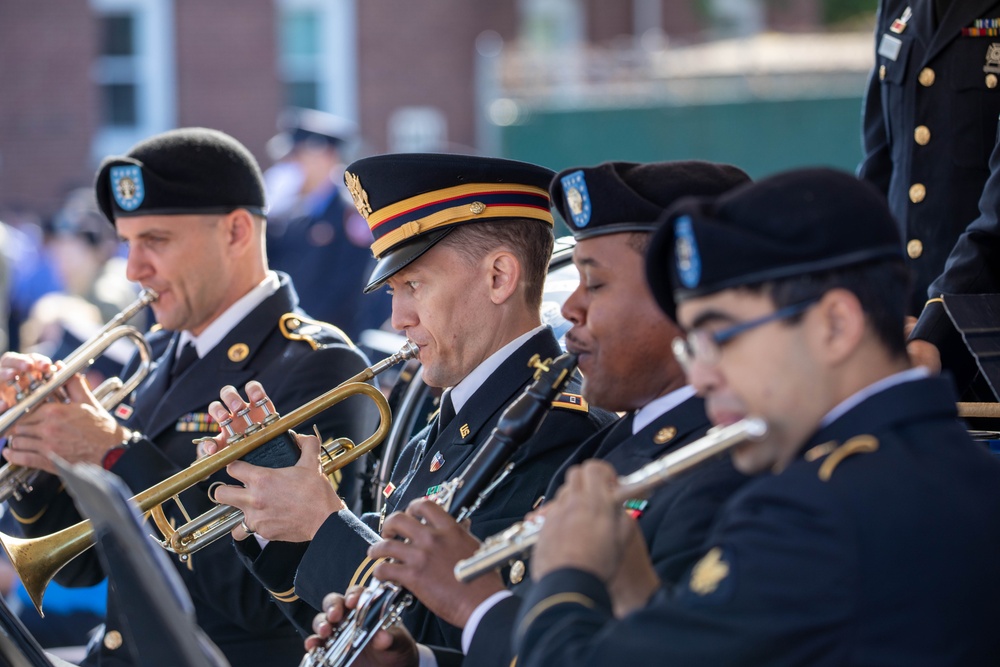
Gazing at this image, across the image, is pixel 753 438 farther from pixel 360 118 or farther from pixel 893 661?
pixel 360 118

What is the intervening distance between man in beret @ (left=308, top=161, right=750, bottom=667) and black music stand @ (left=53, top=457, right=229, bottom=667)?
1.53 ft

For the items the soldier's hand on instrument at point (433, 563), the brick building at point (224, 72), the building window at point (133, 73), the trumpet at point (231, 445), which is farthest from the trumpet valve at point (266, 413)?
the building window at point (133, 73)

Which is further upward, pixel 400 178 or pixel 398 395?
pixel 400 178

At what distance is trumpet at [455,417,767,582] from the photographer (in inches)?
77.2

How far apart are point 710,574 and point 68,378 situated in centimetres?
Answer: 274

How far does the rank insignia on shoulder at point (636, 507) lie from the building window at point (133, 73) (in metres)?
15.4

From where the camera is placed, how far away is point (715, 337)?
198 centimetres

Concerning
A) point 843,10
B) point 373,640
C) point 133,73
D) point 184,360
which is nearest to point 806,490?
point 373,640

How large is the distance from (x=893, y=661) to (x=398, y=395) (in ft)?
8.87

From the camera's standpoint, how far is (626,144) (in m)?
12.8

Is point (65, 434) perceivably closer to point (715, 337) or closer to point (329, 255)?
point (715, 337)

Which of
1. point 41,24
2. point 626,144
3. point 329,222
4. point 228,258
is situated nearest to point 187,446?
point 228,258

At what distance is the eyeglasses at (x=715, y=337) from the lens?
1.93 metres

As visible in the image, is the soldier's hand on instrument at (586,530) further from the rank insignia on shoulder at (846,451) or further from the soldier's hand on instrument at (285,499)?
the soldier's hand on instrument at (285,499)
